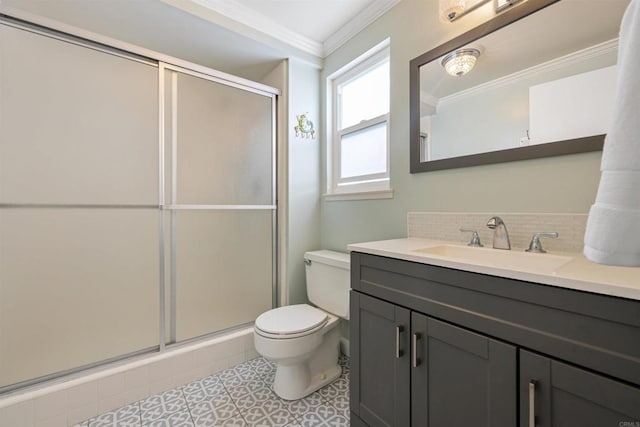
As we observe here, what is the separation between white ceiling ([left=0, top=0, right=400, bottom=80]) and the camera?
153 centimetres

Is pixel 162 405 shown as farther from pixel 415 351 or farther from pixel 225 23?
pixel 225 23

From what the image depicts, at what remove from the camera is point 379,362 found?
1.08 m

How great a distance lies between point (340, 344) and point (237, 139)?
1666mm

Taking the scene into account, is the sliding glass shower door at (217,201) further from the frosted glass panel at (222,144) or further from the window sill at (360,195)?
the window sill at (360,195)

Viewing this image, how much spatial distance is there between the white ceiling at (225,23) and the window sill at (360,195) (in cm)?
110

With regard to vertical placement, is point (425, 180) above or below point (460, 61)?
below

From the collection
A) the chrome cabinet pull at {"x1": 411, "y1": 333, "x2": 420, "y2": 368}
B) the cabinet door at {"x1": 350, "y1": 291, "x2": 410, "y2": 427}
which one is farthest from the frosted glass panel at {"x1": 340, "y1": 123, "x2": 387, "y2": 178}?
the chrome cabinet pull at {"x1": 411, "y1": 333, "x2": 420, "y2": 368}

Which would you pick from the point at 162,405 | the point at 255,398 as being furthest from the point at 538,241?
the point at 162,405

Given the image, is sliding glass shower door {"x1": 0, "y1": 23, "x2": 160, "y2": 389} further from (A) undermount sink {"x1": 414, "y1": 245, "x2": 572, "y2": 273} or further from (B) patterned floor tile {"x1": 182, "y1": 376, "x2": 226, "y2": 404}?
(A) undermount sink {"x1": 414, "y1": 245, "x2": 572, "y2": 273}

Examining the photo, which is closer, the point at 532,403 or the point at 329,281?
the point at 532,403

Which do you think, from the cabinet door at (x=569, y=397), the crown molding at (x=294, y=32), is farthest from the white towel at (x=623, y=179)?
the crown molding at (x=294, y=32)

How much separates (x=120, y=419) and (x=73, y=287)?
713 mm

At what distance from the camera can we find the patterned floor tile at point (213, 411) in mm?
1325

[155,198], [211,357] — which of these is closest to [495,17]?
[155,198]
